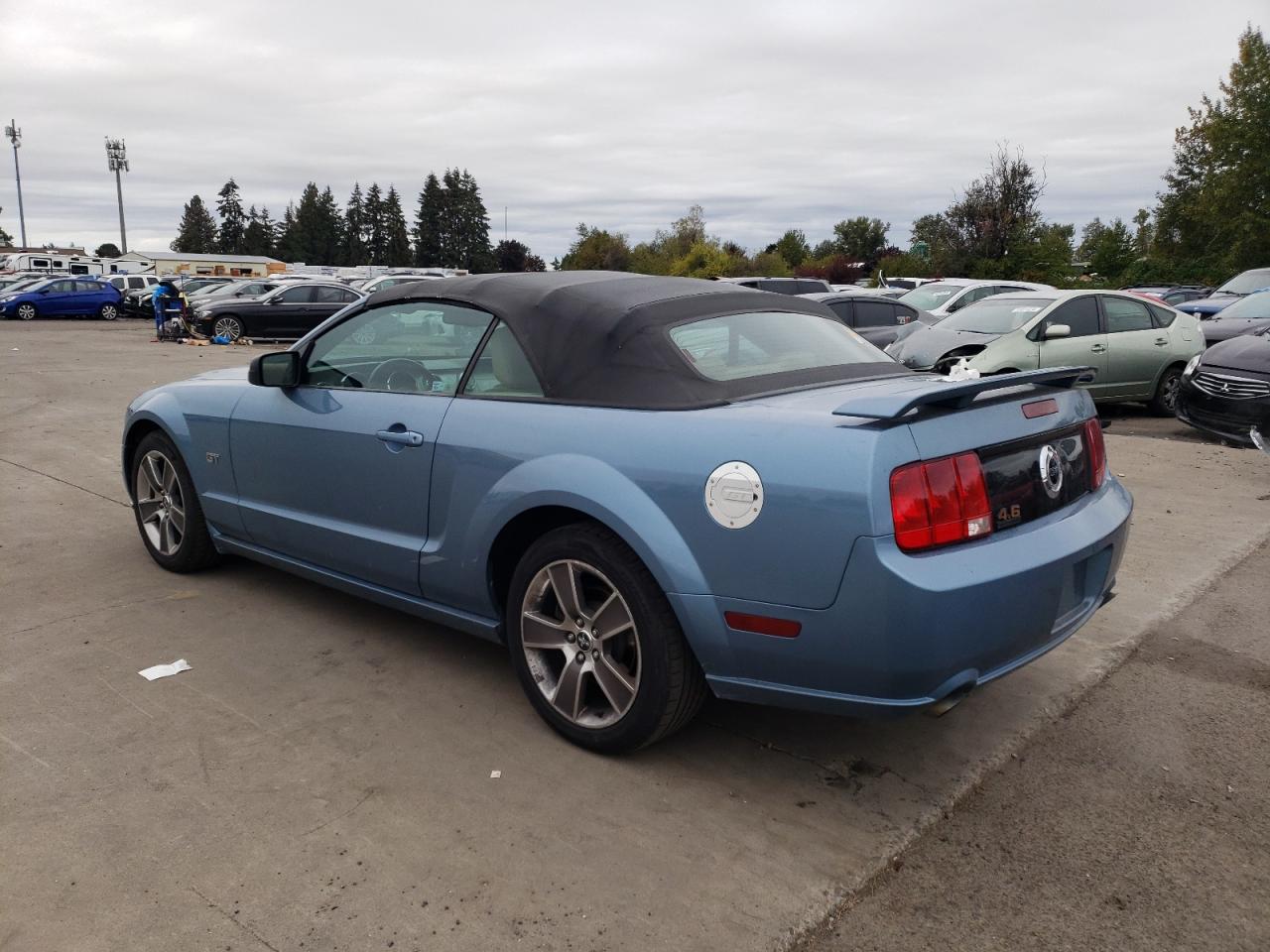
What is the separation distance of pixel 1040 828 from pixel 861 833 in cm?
51

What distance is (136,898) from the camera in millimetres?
2486

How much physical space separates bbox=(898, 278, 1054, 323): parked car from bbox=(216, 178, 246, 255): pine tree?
132 metres

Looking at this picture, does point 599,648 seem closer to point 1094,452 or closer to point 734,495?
point 734,495

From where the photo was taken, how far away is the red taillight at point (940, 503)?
8.50ft

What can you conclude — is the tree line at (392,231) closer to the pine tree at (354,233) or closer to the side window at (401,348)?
the pine tree at (354,233)

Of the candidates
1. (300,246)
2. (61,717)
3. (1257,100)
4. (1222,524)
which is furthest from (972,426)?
(300,246)

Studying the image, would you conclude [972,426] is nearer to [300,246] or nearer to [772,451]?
[772,451]

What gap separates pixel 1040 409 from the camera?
3055mm

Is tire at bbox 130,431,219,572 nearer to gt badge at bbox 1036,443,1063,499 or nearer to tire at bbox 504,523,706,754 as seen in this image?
tire at bbox 504,523,706,754

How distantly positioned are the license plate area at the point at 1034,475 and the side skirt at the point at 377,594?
173cm

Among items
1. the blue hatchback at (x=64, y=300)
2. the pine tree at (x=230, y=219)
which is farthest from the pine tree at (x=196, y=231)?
the blue hatchback at (x=64, y=300)

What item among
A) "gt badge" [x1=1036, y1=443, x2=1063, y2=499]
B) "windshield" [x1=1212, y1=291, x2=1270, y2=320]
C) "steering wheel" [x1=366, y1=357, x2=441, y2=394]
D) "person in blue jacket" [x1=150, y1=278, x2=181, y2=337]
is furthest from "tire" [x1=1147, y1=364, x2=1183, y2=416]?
"person in blue jacket" [x1=150, y1=278, x2=181, y2=337]

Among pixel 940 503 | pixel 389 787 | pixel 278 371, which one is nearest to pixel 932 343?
pixel 278 371

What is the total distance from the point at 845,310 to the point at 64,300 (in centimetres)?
3188
